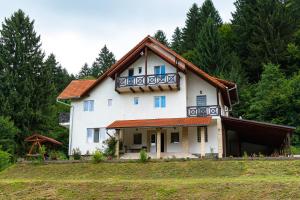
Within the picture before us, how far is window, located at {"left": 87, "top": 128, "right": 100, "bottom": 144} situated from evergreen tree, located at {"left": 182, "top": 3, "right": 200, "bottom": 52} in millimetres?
34177

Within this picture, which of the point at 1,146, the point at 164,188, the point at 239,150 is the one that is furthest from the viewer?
the point at 239,150

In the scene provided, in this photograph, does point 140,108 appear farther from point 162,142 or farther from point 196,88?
point 196,88

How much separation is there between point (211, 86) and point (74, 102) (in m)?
11.9

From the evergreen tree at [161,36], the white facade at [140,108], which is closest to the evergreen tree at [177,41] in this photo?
the evergreen tree at [161,36]

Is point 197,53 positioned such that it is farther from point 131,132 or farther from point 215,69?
point 131,132

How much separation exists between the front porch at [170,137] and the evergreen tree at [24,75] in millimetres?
14797

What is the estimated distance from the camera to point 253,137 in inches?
1393

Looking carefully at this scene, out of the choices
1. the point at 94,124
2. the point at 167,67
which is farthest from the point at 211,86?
the point at 94,124

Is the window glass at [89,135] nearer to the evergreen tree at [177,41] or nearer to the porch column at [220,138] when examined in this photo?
the porch column at [220,138]

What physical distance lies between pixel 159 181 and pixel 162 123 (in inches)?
427

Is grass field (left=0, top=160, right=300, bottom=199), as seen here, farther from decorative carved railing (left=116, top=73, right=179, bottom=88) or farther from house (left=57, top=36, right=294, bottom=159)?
decorative carved railing (left=116, top=73, right=179, bottom=88)

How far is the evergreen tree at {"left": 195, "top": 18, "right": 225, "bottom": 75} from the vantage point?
2114 inches

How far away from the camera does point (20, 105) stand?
43.8 m

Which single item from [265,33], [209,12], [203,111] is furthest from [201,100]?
[209,12]
